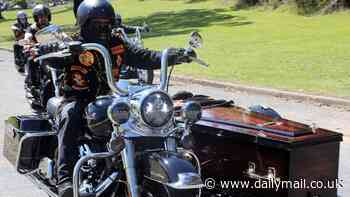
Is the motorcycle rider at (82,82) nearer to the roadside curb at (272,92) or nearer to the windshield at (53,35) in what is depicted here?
the windshield at (53,35)

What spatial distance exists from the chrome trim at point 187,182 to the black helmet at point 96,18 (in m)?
1.29

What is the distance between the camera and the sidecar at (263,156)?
4.46m

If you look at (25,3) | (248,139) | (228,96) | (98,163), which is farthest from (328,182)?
(25,3)

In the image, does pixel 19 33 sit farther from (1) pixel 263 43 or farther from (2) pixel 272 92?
(1) pixel 263 43

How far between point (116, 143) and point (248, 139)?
123 cm

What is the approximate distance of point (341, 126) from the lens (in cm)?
842

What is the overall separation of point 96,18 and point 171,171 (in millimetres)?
1274

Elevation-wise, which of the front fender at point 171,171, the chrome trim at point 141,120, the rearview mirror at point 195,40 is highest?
the rearview mirror at point 195,40

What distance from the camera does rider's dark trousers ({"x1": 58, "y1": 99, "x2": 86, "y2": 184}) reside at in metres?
4.43

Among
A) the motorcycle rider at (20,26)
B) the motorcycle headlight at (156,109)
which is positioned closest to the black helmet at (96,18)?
the motorcycle headlight at (156,109)

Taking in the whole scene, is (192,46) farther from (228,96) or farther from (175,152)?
(228,96)

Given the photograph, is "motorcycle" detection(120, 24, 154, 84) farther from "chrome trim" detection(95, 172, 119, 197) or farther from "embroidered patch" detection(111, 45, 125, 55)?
"chrome trim" detection(95, 172, 119, 197)

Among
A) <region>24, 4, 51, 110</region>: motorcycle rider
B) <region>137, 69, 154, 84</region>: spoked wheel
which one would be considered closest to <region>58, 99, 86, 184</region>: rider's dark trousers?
<region>137, 69, 154, 84</region>: spoked wheel

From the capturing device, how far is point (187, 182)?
3699 millimetres
